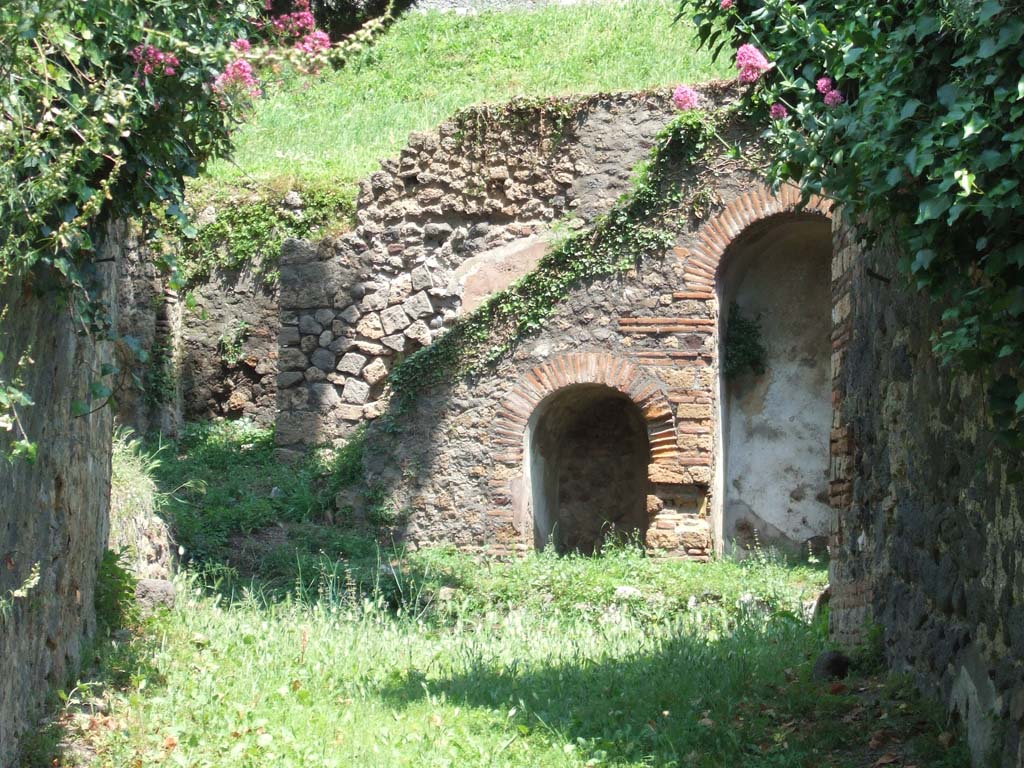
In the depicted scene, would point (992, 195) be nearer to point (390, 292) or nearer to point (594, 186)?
point (594, 186)

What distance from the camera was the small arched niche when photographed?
13062 mm

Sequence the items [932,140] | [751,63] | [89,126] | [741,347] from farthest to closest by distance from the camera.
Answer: [741,347] → [751,63] → [89,126] → [932,140]

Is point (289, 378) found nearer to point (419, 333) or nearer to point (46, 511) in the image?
point (419, 333)

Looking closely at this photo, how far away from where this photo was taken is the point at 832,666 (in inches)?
225

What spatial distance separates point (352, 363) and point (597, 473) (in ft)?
9.58

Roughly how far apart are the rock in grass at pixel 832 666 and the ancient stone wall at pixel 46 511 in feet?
11.0

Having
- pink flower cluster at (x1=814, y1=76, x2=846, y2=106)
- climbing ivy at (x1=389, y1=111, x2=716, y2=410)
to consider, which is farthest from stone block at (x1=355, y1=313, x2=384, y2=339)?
pink flower cluster at (x1=814, y1=76, x2=846, y2=106)

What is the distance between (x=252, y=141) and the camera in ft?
60.1

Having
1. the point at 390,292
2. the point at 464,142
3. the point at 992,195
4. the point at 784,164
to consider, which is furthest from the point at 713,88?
the point at 992,195

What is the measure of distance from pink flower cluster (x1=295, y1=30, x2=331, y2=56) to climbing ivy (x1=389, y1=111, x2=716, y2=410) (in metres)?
7.28

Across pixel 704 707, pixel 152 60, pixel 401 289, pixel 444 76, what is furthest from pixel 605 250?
pixel 444 76

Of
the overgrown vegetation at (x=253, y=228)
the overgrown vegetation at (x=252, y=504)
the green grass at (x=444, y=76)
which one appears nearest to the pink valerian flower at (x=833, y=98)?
the overgrown vegetation at (x=252, y=504)

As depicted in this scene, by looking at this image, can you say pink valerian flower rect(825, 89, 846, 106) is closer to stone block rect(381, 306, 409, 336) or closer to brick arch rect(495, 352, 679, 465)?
brick arch rect(495, 352, 679, 465)

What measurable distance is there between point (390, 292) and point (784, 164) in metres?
9.06
